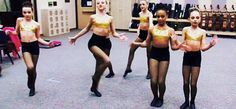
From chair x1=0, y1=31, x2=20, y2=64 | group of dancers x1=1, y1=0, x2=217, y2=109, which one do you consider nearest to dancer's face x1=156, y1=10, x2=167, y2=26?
group of dancers x1=1, y1=0, x2=217, y2=109

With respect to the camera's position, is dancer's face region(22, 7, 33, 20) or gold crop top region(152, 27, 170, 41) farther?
dancer's face region(22, 7, 33, 20)

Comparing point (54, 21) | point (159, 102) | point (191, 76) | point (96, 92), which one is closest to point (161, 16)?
point (191, 76)

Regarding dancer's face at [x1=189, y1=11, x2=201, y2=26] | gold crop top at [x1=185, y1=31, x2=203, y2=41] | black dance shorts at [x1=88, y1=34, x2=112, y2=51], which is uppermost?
dancer's face at [x1=189, y1=11, x2=201, y2=26]

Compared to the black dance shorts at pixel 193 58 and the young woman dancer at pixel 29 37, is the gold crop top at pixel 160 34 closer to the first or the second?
the black dance shorts at pixel 193 58

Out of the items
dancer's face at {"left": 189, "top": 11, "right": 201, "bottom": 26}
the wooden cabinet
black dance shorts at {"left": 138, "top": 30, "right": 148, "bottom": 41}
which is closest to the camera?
dancer's face at {"left": 189, "top": 11, "right": 201, "bottom": 26}

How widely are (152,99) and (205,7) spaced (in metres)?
6.74

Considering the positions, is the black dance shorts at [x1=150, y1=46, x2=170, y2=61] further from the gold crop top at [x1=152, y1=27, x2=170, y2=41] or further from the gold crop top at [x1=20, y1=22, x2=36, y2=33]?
the gold crop top at [x1=20, y1=22, x2=36, y2=33]

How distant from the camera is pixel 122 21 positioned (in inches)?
423

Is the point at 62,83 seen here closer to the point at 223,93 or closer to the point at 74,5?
the point at 223,93

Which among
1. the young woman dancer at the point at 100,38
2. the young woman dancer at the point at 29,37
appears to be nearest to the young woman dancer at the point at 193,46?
the young woman dancer at the point at 100,38

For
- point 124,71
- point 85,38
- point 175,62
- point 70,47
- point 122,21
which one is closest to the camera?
point 124,71

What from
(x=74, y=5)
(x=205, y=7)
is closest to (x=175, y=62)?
(x=205, y=7)

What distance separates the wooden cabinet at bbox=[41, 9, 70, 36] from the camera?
9.23 metres

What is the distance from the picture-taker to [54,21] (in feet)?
31.0
